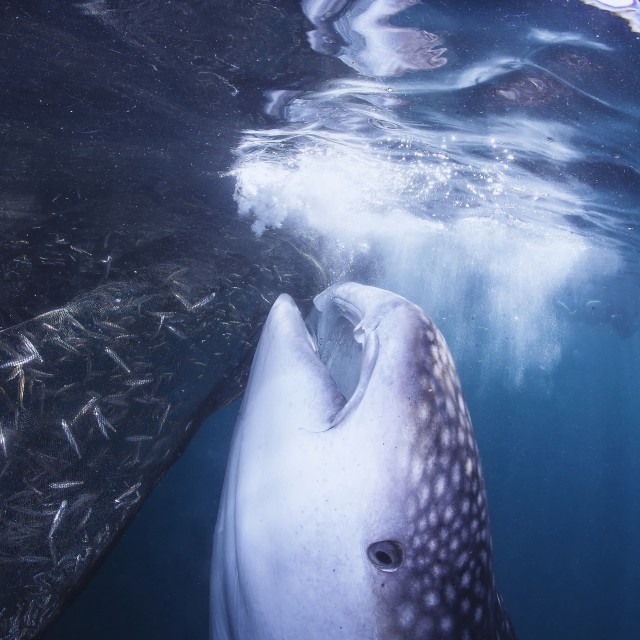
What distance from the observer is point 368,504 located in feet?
5.53

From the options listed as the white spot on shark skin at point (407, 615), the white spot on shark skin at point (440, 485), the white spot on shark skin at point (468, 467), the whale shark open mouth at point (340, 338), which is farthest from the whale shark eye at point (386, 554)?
the whale shark open mouth at point (340, 338)

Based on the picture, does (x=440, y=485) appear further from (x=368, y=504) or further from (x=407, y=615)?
(x=407, y=615)

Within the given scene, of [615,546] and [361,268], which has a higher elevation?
[361,268]

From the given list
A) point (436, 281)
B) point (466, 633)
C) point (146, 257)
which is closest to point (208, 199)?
point (146, 257)

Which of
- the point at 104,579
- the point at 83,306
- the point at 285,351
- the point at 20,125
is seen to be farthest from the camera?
the point at 104,579

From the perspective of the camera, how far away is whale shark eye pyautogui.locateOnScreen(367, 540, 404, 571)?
1.68 m

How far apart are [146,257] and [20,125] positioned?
582 centimetres

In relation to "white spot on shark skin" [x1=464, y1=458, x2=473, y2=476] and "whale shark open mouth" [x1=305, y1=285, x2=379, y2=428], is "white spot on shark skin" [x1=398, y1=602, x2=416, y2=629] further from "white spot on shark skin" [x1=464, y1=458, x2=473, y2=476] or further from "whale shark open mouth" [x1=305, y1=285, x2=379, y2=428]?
"whale shark open mouth" [x1=305, y1=285, x2=379, y2=428]

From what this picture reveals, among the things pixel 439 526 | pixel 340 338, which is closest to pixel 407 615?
pixel 439 526

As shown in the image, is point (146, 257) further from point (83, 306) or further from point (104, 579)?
point (104, 579)

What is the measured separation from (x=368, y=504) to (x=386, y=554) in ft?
0.71

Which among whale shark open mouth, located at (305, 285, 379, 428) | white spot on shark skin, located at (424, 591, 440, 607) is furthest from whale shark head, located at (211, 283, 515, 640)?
whale shark open mouth, located at (305, 285, 379, 428)

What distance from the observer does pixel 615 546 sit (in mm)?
54719

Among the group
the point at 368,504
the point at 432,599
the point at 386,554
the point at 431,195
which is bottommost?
the point at 431,195
